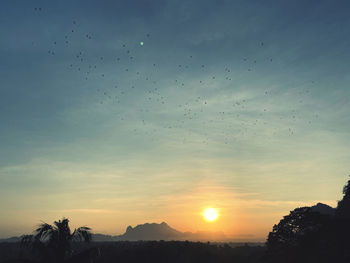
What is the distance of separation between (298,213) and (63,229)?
1984cm

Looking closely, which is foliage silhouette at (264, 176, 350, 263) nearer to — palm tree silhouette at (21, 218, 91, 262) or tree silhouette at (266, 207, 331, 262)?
tree silhouette at (266, 207, 331, 262)

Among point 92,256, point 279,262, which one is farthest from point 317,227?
point 92,256

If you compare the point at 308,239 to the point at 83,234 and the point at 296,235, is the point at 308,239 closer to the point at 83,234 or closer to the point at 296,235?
the point at 296,235

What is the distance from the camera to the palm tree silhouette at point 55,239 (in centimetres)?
1565

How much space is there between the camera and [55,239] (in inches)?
628

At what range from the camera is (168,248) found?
6812cm

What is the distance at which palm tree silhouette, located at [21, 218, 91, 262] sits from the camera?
15.6m

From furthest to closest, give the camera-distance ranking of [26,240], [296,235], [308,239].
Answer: [296,235], [308,239], [26,240]

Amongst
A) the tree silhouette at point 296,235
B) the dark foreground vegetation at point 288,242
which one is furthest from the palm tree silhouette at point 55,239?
the tree silhouette at point 296,235

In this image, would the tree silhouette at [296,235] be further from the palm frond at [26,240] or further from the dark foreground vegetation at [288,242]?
the palm frond at [26,240]

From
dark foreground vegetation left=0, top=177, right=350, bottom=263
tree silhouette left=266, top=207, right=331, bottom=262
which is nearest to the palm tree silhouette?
dark foreground vegetation left=0, top=177, right=350, bottom=263

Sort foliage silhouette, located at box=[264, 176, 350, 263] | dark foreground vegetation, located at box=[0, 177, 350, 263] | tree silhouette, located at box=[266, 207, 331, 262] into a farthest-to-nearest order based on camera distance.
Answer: tree silhouette, located at box=[266, 207, 331, 262], foliage silhouette, located at box=[264, 176, 350, 263], dark foreground vegetation, located at box=[0, 177, 350, 263]

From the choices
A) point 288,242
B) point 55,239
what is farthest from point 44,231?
point 288,242

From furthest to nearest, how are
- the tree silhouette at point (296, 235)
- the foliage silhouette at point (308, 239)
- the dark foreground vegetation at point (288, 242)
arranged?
1. the tree silhouette at point (296, 235)
2. the foliage silhouette at point (308, 239)
3. the dark foreground vegetation at point (288, 242)
